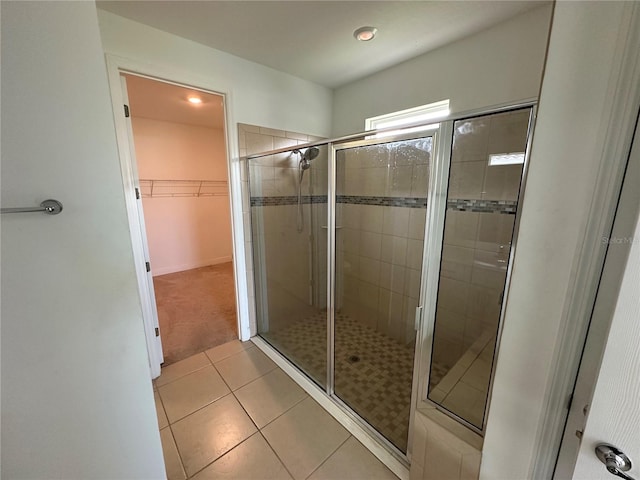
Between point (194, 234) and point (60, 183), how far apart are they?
395cm

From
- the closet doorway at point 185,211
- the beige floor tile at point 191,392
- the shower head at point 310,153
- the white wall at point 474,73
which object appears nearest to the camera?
the white wall at point 474,73

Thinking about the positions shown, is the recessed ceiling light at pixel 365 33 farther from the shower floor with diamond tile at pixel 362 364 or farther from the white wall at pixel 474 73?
the shower floor with diamond tile at pixel 362 364

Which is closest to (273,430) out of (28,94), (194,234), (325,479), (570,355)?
(325,479)

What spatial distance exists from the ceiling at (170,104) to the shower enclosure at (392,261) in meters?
1.18

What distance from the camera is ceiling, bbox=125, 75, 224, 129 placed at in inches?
95.9

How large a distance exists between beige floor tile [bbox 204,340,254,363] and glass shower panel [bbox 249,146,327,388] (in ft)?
0.71

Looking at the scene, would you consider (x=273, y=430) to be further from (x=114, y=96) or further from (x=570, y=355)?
(x=114, y=96)

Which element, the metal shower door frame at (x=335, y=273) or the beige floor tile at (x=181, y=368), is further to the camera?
the beige floor tile at (x=181, y=368)

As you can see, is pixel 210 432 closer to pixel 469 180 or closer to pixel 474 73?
pixel 469 180

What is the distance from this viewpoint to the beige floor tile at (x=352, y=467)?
133cm

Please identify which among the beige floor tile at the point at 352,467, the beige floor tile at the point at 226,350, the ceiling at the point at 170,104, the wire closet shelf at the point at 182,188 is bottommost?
the beige floor tile at the point at 352,467

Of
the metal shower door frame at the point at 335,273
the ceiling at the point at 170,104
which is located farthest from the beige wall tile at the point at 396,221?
the ceiling at the point at 170,104

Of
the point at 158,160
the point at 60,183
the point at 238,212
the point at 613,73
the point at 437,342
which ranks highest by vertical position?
the point at 158,160

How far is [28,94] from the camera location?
2.36 ft
